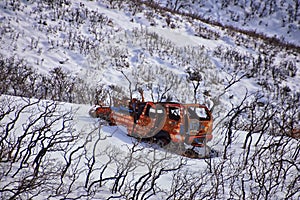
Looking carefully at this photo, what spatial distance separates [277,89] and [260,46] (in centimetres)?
631

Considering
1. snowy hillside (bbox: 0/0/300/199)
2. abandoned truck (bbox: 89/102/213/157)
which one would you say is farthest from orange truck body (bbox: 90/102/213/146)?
snowy hillside (bbox: 0/0/300/199)

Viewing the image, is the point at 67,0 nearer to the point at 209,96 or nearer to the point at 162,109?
the point at 209,96

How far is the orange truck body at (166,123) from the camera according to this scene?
6.21 meters

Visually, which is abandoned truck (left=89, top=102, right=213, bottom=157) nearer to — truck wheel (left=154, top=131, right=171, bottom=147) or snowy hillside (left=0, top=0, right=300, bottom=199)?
truck wheel (left=154, top=131, right=171, bottom=147)

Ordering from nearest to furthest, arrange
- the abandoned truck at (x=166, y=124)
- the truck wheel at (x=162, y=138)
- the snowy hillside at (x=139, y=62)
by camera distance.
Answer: the abandoned truck at (x=166, y=124) < the truck wheel at (x=162, y=138) < the snowy hillside at (x=139, y=62)

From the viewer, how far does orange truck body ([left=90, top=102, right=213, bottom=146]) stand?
6211 millimetres

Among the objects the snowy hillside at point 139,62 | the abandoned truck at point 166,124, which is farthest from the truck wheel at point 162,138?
the snowy hillside at point 139,62

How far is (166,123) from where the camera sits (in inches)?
249

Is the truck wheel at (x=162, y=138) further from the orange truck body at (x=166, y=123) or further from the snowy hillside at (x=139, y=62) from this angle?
the snowy hillside at (x=139, y=62)

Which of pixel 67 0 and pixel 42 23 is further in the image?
pixel 67 0

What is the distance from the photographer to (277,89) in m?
14.6

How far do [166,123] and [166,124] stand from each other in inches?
1.0

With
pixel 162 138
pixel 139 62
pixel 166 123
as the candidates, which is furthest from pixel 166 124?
pixel 139 62

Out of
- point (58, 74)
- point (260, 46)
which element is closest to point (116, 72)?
point (58, 74)
